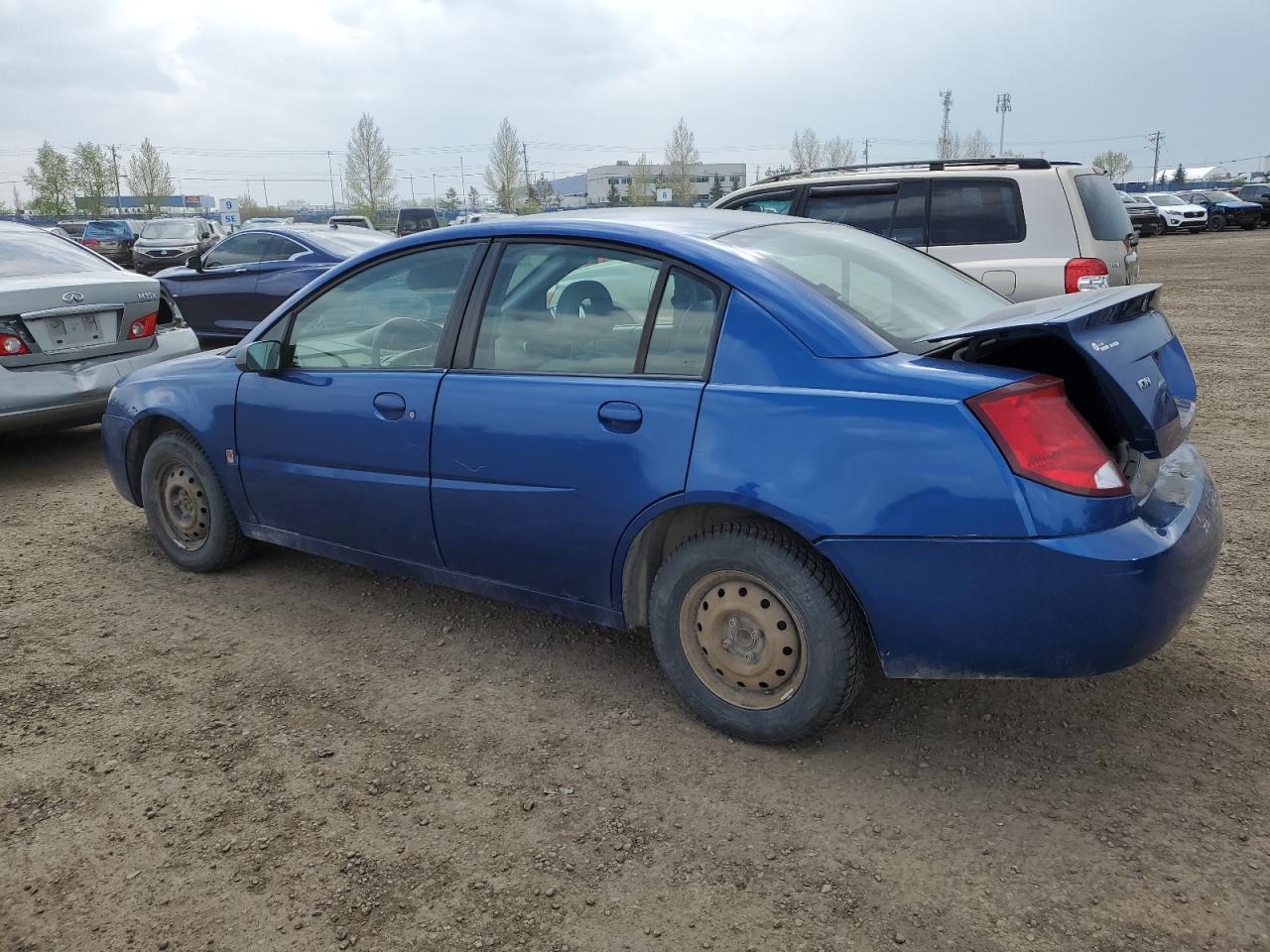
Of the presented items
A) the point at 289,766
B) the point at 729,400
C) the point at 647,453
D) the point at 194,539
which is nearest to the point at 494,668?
the point at 289,766

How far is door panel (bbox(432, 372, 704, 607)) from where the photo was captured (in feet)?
9.59

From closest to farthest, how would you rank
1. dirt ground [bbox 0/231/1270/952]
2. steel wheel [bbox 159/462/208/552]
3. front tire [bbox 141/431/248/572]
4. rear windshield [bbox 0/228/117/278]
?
dirt ground [bbox 0/231/1270/952]
front tire [bbox 141/431/248/572]
steel wheel [bbox 159/462/208/552]
rear windshield [bbox 0/228/117/278]

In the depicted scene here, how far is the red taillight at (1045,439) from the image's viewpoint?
8.02 ft

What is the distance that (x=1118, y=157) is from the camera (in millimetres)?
141125

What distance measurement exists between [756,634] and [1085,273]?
537cm

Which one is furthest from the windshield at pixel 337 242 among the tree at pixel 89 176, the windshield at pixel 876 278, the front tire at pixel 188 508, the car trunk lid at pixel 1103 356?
the tree at pixel 89 176

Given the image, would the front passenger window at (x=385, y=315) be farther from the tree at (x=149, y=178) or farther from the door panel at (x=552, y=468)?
the tree at (x=149, y=178)

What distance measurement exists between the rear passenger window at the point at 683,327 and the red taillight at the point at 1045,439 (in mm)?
806

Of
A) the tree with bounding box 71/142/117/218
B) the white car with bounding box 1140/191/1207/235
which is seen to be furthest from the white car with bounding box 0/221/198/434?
the tree with bounding box 71/142/117/218

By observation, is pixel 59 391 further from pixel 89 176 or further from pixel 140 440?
pixel 89 176

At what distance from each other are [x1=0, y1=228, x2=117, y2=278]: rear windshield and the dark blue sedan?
2.56 metres

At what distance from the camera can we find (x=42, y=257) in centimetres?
661

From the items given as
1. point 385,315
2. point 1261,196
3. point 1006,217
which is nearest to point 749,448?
point 385,315

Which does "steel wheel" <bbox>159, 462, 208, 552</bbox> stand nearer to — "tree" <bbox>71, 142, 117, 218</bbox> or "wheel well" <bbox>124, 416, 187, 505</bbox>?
"wheel well" <bbox>124, 416, 187, 505</bbox>
